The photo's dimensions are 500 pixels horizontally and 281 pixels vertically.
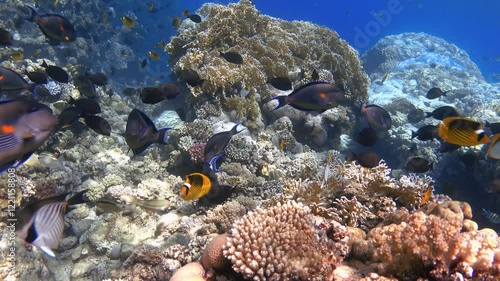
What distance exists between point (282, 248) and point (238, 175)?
3.85 meters

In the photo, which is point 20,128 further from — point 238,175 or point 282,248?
point 238,175

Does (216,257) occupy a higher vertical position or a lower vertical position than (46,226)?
higher

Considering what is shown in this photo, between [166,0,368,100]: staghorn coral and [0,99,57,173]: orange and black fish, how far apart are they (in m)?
6.05

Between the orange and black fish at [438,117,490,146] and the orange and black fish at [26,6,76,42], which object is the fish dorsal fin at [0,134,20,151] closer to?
the orange and black fish at [26,6,76,42]

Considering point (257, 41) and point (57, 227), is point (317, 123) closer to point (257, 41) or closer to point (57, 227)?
point (257, 41)

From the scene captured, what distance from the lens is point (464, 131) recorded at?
3.77 metres

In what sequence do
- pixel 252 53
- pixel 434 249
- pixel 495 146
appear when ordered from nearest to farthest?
pixel 434 249 → pixel 495 146 → pixel 252 53

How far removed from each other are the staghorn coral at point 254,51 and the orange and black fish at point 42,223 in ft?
20.0

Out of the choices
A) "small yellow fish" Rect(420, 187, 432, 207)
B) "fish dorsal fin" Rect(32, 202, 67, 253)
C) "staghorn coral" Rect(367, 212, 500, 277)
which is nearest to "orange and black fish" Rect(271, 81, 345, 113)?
"small yellow fish" Rect(420, 187, 432, 207)

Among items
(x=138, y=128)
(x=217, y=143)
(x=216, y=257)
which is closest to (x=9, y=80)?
(x=138, y=128)

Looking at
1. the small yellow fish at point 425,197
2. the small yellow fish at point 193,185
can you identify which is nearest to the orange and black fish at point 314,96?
the small yellow fish at point 193,185

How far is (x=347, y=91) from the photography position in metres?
10.9

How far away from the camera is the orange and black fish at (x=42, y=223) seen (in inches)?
97.0

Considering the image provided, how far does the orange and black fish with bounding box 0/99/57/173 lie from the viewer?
7.50ft
